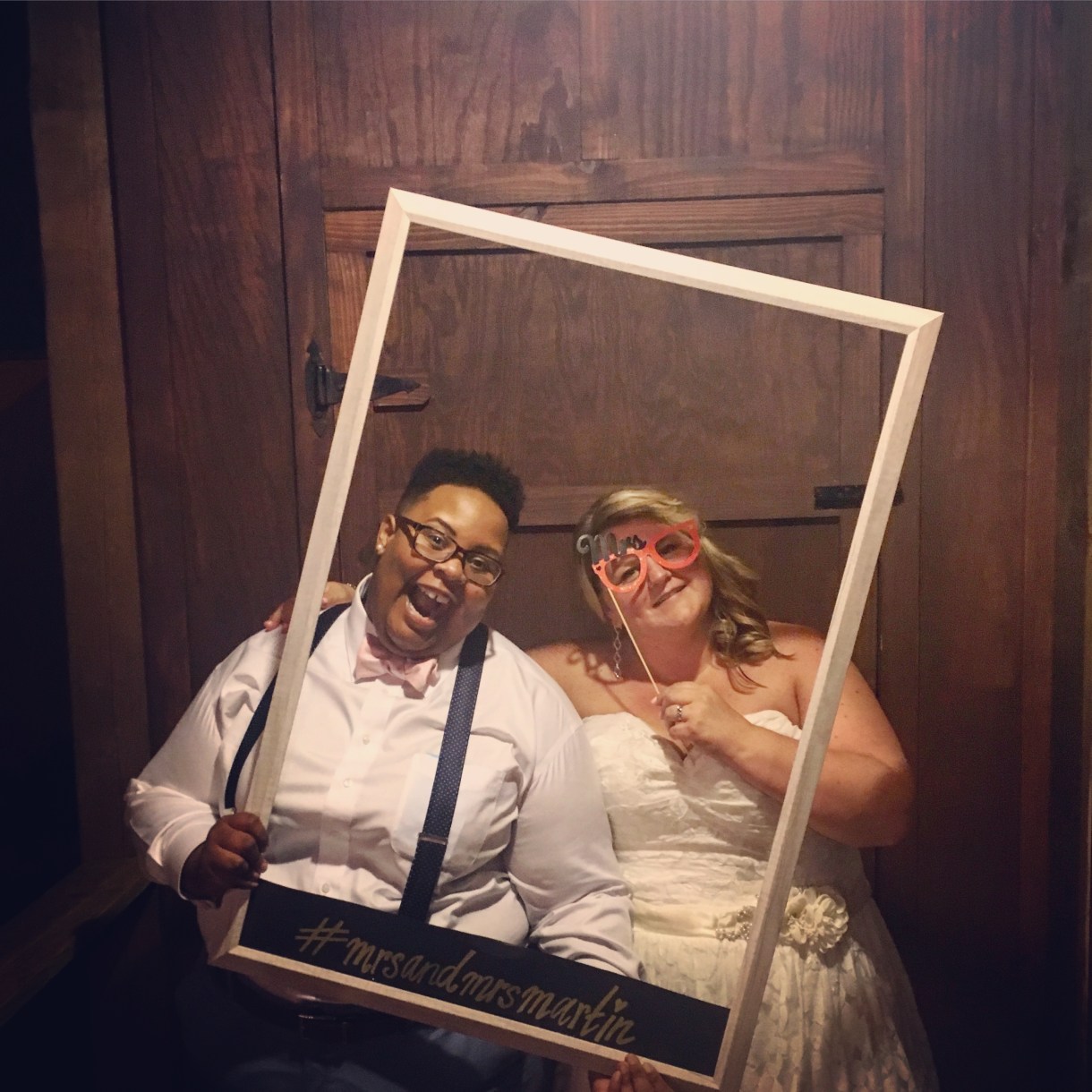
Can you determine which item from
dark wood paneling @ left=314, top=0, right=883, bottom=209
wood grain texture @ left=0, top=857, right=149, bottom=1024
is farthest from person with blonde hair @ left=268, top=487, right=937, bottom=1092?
wood grain texture @ left=0, top=857, right=149, bottom=1024

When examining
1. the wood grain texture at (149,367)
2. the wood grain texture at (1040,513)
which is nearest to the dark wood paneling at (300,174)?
the wood grain texture at (149,367)

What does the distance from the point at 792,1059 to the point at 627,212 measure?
42.1 inches

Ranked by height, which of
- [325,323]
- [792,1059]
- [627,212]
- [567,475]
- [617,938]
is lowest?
[792,1059]

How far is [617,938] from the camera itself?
1.13 m

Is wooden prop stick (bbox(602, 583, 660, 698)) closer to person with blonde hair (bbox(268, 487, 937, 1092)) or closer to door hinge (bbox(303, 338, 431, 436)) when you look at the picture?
person with blonde hair (bbox(268, 487, 937, 1092))

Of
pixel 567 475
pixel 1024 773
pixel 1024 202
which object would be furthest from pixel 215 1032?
pixel 1024 202

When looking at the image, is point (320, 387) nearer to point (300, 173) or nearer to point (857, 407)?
point (300, 173)

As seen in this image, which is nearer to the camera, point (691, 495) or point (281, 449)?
point (691, 495)

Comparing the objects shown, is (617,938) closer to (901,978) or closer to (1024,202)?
(901,978)

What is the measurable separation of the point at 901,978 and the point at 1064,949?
25 centimetres

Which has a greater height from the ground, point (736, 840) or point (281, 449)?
point (281, 449)

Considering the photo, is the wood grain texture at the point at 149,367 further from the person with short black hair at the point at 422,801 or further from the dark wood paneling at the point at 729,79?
the dark wood paneling at the point at 729,79

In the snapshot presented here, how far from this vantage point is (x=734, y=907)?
3.69 feet

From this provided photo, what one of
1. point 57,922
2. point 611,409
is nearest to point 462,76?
point 611,409
